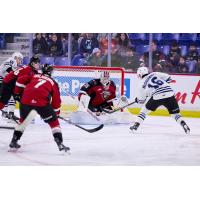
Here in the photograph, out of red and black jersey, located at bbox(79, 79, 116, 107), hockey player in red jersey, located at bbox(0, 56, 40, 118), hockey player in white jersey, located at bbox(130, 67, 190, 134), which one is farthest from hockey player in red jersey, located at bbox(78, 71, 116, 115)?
hockey player in red jersey, located at bbox(0, 56, 40, 118)

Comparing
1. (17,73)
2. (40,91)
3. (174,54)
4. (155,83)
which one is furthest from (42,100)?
(174,54)

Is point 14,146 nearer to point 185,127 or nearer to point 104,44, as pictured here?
point 104,44

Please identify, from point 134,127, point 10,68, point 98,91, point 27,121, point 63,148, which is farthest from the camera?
point 98,91

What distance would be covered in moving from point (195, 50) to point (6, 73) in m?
1.31

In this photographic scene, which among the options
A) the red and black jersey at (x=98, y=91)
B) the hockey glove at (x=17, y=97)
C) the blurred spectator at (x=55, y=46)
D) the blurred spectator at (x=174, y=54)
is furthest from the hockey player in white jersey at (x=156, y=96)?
the hockey glove at (x=17, y=97)

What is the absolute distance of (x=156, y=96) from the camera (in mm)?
4770

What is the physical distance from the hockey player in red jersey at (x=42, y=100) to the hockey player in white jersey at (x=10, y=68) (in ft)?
0.41

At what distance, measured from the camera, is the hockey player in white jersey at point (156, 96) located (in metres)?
4.71

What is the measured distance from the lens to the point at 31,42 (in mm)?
4508

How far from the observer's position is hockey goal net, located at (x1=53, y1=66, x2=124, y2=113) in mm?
4582

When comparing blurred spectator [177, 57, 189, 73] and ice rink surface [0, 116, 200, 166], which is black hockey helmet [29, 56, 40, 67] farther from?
blurred spectator [177, 57, 189, 73]

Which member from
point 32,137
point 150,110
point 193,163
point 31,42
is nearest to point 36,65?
point 31,42

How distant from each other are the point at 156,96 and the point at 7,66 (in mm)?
1071

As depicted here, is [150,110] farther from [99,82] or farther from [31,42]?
[31,42]
